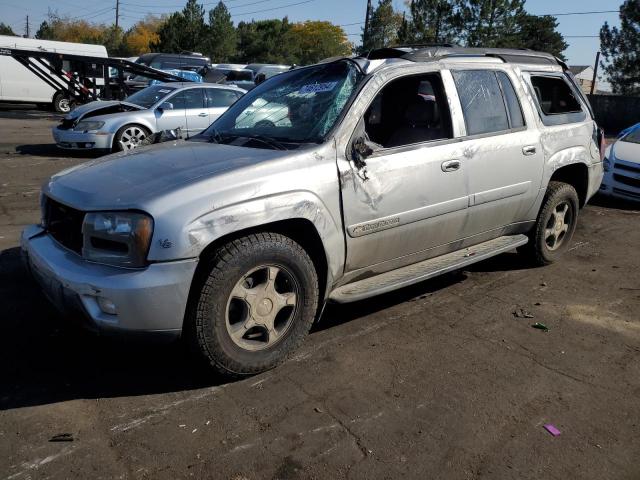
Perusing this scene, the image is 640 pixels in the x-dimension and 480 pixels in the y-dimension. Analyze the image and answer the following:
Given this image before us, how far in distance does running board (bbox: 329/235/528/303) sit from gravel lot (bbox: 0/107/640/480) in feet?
1.23

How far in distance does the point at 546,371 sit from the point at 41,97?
21.9 m

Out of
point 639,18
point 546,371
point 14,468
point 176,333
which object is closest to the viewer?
point 14,468

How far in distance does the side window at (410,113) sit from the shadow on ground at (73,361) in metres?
1.35

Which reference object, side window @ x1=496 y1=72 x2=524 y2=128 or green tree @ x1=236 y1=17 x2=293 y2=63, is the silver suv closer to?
side window @ x1=496 y1=72 x2=524 y2=128

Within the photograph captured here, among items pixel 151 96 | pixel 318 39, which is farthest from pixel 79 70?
pixel 318 39

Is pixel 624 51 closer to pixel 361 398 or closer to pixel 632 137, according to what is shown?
pixel 632 137

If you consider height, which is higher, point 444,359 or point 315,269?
point 315,269

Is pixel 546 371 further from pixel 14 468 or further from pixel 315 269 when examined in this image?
pixel 14 468

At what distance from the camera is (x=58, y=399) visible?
3057 mm

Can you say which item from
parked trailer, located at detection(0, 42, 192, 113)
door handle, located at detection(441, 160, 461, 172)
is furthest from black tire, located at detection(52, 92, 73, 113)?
door handle, located at detection(441, 160, 461, 172)

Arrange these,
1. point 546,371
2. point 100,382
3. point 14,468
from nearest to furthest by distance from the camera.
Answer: point 14,468 → point 100,382 → point 546,371

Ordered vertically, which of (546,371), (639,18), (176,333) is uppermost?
(639,18)

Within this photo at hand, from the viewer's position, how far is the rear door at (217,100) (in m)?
12.0

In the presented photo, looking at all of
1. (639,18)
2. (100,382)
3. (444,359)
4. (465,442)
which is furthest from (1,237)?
(639,18)
